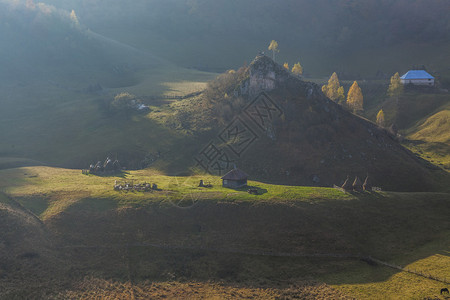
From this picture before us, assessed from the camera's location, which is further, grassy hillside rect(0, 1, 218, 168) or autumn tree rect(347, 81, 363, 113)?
autumn tree rect(347, 81, 363, 113)

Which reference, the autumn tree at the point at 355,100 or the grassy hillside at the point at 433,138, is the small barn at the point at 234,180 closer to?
the grassy hillside at the point at 433,138

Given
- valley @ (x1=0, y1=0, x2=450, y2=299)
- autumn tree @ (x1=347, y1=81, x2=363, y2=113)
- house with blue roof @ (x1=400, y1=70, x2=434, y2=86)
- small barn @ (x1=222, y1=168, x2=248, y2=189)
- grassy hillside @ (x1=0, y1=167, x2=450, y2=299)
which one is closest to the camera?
grassy hillside @ (x1=0, y1=167, x2=450, y2=299)

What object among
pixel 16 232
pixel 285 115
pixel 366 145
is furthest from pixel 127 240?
pixel 366 145

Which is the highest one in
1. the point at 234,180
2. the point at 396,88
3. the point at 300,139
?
the point at 396,88

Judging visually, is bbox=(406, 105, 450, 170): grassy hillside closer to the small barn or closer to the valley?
the valley

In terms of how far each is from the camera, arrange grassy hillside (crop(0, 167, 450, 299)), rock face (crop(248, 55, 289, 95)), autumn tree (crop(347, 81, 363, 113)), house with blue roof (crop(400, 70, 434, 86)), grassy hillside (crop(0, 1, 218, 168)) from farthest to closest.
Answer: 1. house with blue roof (crop(400, 70, 434, 86))
2. autumn tree (crop(347, 81, 363, 113))
3. rock face (crop(248, 55, 289, 95))
4. grassy hillside (crop(0, 1, 218, 168))
5. grassy hillside (crop(0, 167, 450, 299))

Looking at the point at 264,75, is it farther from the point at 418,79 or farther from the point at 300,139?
the point at 418,79

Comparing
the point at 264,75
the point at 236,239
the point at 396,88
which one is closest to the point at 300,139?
the point at 264,75

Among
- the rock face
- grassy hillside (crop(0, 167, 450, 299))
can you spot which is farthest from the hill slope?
grassy hillside (crop(0, 167, 450, 299))

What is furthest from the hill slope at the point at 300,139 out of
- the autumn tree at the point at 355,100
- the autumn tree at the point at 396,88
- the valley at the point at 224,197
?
the autumn tree at the point at 396,88
